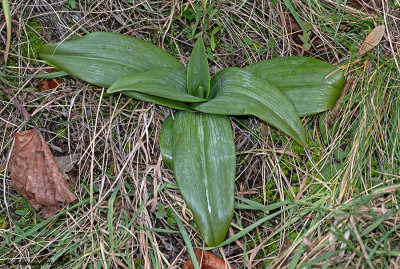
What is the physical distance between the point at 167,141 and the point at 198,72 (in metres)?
0.33

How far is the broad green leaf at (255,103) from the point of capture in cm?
163

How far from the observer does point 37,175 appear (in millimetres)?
1751

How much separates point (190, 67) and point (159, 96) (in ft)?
0.62

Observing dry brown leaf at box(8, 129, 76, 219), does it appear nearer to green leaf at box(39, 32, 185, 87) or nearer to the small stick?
the small stick

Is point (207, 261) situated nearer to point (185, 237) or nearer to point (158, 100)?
point (185, 237)

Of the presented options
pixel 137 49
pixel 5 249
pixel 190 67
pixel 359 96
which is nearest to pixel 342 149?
pixel 359 96

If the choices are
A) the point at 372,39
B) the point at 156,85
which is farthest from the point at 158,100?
the point at 372,39

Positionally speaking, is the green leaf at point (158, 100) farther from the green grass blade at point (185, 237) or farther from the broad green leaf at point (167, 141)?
the green grass blade at point (185, 237)

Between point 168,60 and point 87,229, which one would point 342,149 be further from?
point 87,229

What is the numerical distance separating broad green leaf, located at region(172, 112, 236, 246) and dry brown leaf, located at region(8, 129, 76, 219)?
1.73 feet

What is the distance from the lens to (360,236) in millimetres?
1407

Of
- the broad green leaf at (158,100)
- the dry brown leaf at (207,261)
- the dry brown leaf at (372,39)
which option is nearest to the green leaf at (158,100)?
the broad green leaf at (158,100)

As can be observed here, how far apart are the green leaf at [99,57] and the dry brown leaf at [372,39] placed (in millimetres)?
969

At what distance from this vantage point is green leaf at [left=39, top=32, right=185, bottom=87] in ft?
5.53
